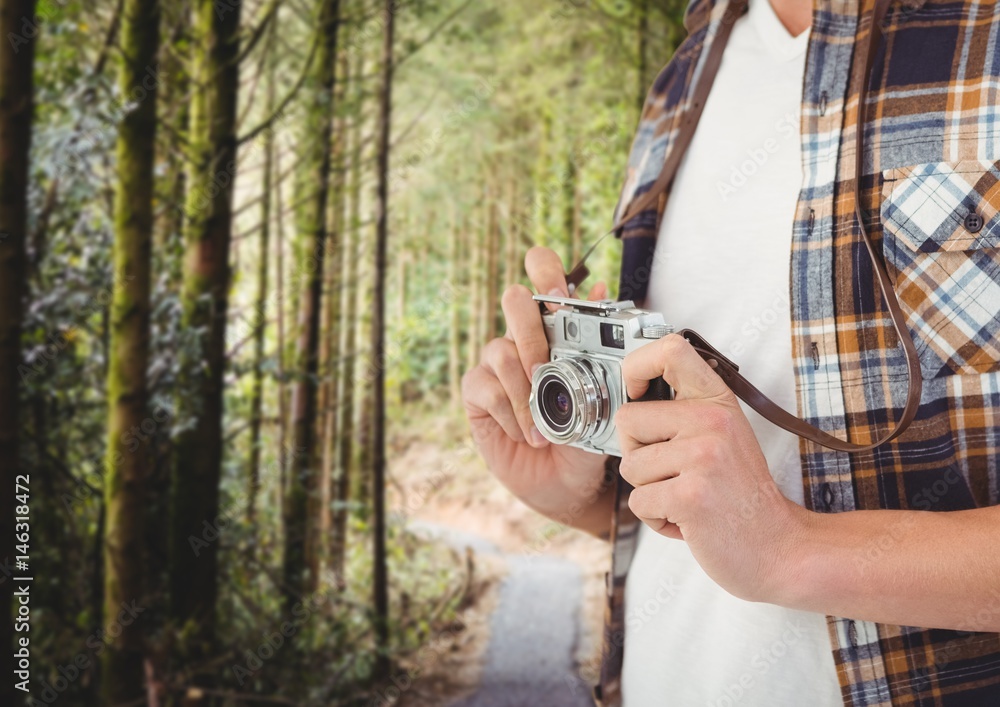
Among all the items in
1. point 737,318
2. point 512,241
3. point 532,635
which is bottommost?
point 532,635

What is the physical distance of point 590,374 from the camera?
91 centimetres

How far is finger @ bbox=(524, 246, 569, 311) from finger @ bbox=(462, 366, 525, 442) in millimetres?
145

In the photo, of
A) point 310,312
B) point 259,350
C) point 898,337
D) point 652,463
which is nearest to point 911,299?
point 898,337

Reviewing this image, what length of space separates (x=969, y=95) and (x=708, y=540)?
1.67 feet

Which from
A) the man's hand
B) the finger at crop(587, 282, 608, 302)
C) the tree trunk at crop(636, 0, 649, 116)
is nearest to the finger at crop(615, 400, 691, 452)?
the man's hand

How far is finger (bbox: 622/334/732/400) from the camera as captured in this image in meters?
0.74

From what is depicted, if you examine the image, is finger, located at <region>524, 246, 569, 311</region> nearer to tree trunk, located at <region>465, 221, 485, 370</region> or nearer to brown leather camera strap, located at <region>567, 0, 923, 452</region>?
brown leather camera strap, located at <region>567, 0, 923, 452</region>

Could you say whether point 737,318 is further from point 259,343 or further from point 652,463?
point 259,343

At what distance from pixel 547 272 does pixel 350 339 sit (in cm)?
525

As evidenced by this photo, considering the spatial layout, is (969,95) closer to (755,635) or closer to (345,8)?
(755,635)

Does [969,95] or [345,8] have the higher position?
[345,8]

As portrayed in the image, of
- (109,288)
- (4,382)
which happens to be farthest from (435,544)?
(4,382)

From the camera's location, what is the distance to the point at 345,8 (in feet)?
14.7

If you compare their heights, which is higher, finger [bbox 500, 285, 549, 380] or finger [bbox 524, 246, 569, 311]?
finger [bbox 524, 246, 569, 311]
